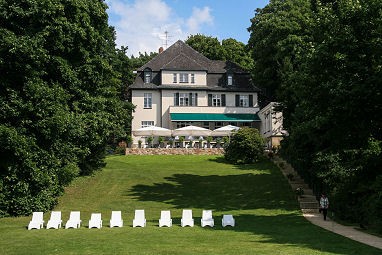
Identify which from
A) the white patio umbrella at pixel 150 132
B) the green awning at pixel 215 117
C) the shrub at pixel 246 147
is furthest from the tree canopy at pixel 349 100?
the green awning at pixel 215 117

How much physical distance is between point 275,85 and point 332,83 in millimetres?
28807

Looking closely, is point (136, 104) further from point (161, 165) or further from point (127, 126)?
point (161, 165)

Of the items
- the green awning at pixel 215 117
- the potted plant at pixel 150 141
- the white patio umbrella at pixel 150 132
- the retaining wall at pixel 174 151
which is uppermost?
the green awning at pixel 215 117

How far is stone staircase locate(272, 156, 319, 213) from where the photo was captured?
27547 mm

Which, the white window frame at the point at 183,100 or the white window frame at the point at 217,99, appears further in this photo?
the white window frame at the point at 217,99

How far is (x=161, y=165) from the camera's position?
4206 cm

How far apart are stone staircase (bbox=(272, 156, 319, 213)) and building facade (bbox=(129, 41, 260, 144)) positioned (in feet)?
52.4

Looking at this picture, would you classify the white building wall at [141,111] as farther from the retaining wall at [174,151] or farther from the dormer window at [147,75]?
the retaining wall at [174,151]

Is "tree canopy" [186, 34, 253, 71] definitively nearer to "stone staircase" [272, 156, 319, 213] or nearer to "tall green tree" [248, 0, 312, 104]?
"tall green tree" [248, 0, 312, 104]

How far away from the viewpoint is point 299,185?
3275cm

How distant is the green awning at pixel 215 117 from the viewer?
56250 mm

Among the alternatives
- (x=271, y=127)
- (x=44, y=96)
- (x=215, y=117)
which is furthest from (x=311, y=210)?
(x=215, y=117)

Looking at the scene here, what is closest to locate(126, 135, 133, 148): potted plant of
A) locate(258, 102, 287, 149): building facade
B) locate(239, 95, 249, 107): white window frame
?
locate(258, 102, 287, 149): building facade

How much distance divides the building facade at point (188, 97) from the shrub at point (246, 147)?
13365 mm
